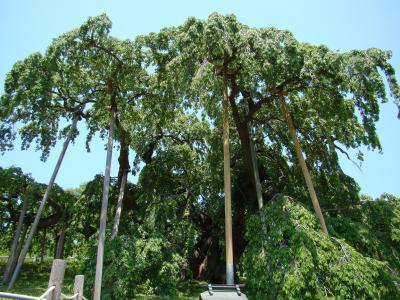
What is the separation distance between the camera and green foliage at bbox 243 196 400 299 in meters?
7.41

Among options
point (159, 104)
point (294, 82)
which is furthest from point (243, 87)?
point (159, 104)

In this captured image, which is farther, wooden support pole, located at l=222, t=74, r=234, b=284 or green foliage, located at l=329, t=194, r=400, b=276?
green foliage, located at l=329, t=194, r=400, b=276

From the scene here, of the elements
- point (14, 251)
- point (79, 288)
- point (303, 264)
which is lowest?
point (79, 288)

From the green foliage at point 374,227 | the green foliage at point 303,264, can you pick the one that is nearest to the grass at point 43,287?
the green foliage at point 303,264

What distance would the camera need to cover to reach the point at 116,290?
912 cm

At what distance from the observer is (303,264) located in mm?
7582

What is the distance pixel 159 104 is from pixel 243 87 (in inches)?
103

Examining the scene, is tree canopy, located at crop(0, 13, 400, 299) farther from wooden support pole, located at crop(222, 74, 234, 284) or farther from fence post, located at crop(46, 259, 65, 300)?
fence post, located at crop(46, 259, 65, 300)

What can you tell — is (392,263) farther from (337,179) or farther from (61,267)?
(61,267)

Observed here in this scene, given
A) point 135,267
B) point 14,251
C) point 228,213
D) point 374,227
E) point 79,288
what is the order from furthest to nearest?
point 14,251 → point 374,227 → point 135,267 → point 228,213 → point 79,288

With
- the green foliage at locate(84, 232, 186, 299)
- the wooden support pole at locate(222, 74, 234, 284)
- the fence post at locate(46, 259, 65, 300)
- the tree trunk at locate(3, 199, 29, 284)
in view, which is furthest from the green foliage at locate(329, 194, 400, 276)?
the tree trunk at locate(3, 199, 29, 284)

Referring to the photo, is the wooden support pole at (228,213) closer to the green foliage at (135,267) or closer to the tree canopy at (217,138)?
the tree canopy at (217,138)

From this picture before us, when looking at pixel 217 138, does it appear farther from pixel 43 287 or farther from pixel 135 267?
pixel 43 287

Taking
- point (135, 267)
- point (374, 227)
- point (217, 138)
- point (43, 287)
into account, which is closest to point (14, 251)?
point (43, 287)
